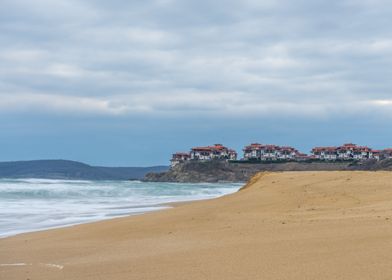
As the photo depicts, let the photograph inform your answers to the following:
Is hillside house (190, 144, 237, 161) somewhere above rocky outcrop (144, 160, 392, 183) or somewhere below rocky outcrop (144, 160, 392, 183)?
above

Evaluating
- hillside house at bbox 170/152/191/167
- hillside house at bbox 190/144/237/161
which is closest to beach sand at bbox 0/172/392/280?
hillside house at bbox 190/144/237/161

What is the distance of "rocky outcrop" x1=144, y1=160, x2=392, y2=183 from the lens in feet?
373

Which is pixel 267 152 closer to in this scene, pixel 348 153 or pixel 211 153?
pixel 211 153

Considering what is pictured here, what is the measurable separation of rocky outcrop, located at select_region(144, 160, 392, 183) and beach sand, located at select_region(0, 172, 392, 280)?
4000 inches

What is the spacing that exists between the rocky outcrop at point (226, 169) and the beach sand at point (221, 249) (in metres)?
102

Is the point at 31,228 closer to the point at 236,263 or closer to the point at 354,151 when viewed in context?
the point at 236,263

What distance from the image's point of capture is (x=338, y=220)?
8023 mm

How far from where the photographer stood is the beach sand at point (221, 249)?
4.93 metres

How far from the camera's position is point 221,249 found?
6.31m

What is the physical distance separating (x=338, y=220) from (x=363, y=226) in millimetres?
1145

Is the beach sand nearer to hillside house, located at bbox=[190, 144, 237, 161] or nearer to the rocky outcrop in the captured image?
the rocky outcrop

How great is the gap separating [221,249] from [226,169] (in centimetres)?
11382

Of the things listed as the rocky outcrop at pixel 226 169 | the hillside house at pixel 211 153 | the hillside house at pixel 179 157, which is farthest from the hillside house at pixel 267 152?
the rocky outcrop at pixel 226 169

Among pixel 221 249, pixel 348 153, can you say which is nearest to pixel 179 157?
pixel 348 153
